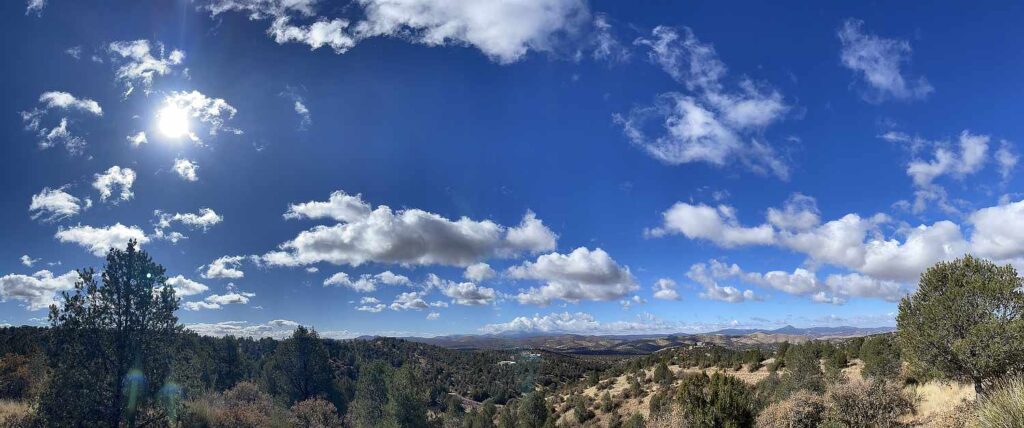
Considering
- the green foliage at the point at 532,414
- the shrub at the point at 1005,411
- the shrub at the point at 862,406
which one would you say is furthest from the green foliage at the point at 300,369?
the shrub at the point at 1005,411

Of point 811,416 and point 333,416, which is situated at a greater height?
point 811,416

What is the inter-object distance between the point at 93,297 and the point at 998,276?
114ft

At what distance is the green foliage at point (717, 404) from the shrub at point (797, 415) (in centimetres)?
152

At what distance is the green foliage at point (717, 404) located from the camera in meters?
18.9

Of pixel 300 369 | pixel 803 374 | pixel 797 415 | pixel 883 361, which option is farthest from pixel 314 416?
pixel 883 361

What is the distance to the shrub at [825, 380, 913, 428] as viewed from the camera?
19.1m

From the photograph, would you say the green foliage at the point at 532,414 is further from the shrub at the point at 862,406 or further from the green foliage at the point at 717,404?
the shrub at the point at 862,406

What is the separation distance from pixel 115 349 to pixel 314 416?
2219 centimetres

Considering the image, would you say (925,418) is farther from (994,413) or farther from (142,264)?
(142,264)

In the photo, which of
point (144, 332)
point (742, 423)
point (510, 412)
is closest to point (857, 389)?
point (742, 423)

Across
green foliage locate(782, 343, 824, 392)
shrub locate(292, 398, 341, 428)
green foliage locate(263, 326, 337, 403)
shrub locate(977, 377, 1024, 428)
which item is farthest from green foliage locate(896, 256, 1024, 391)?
green foliage locate(263, 326, 337, 403)

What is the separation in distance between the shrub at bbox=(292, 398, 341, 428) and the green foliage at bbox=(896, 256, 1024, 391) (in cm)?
3594

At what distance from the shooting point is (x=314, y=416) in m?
36.3

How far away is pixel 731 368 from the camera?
5338 cm
